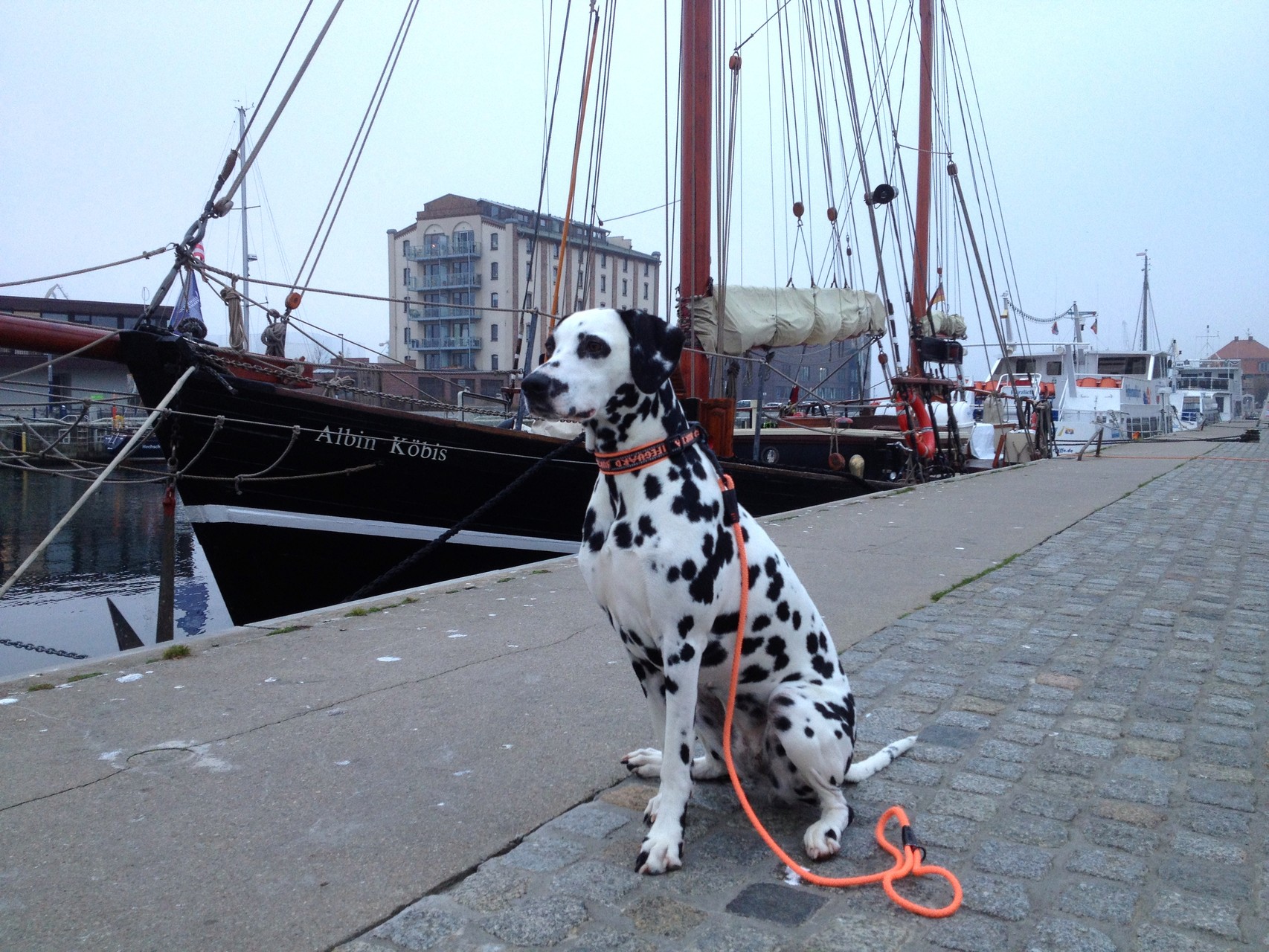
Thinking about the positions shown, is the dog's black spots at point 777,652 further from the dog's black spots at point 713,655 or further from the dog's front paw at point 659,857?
the dog's front paw at point 659,857

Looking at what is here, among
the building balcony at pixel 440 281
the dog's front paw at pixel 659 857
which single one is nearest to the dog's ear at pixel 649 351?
the dog's front paw at pixel 659 857

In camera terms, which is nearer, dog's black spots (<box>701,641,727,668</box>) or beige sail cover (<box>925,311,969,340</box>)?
dog's black spots (<box>701,641,727,668</box>)

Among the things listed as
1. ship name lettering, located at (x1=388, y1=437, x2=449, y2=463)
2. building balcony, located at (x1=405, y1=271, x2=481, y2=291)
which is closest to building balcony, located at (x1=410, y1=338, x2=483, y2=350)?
building balcony, located at (x1=405, y1=271, x2=481, y2=291)

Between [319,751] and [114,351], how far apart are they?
4.79 m

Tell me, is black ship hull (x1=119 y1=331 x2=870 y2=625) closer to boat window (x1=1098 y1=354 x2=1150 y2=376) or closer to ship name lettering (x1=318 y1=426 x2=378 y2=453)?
ship name lettering (x1=318 y1=426 x2=378 y2=453)

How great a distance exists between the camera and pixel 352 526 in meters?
8.34

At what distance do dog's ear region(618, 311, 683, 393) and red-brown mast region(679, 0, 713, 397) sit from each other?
8.37 metres

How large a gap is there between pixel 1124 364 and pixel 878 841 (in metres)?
35.5

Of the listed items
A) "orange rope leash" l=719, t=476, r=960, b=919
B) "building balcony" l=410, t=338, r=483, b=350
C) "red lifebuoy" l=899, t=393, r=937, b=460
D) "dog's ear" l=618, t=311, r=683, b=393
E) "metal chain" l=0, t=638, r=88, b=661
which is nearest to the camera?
"orange rope leash" l=719, t=476, r=960, b=919

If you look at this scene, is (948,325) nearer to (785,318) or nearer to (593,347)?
(785,318)

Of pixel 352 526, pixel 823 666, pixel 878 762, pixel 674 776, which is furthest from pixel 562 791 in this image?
pixel 352 526

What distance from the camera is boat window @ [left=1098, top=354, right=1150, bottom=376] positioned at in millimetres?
33438

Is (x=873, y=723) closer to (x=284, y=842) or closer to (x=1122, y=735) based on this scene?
(x=1122, y=735)

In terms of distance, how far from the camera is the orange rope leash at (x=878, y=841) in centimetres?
244
